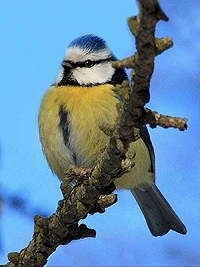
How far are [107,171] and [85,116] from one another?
3.02 ft

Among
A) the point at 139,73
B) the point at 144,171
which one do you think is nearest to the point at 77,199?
the point at 139,73

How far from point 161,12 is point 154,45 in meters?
0.06

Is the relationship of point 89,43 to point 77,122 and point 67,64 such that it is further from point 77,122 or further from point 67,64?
point 77,122

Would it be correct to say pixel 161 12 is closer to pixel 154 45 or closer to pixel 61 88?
pixel 154 45

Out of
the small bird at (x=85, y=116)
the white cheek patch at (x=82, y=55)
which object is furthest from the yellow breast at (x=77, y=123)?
the white cheek patch at (x=82, y=55)

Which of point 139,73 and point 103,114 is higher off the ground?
point 103,114

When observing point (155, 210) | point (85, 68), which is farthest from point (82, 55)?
point (155, 210)

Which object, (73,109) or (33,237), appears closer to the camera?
(33,237)

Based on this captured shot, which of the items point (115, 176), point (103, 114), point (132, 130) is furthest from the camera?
point (103, 114)

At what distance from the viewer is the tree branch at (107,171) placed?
2.08 ft

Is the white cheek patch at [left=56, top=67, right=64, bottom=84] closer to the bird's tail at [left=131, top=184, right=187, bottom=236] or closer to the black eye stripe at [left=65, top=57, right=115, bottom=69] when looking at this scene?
the black eye stripe at [left=65, top=57, right=115, bottom=69]

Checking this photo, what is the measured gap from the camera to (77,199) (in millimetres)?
978

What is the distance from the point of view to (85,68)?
2012 millimetres

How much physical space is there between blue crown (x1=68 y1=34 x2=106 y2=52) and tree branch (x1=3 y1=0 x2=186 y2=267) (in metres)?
1.00
